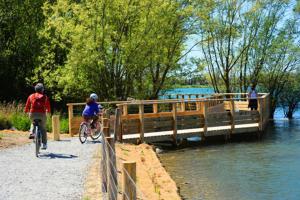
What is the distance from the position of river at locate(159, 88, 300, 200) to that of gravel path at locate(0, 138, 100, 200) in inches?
115

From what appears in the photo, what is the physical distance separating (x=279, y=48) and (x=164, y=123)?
23444mm

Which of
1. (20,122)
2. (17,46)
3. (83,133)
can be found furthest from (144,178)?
(17,46)

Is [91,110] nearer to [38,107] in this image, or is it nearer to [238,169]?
[38,107]

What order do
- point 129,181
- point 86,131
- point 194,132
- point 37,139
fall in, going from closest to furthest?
point 129,181
point 37,139
point 86,131
point 194,132

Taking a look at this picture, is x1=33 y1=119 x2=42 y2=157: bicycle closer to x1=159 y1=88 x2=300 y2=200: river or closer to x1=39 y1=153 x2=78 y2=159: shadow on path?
x1=39 y1=153 x2=78 y2=159: shadow on path

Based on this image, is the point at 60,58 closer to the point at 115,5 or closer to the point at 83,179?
the point at 115,5

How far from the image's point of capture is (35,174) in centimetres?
1116

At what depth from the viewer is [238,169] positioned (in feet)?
55.0

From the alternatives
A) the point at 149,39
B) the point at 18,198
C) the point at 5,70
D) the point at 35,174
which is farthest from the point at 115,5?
the point at 18,198

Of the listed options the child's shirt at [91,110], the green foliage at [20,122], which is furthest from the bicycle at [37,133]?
the green foliage at [20,122]

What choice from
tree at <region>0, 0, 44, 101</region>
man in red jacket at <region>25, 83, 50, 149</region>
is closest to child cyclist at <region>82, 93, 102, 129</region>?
man in red jacket at <region>25, 83, 50, 149</region>

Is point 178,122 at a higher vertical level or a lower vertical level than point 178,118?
lower

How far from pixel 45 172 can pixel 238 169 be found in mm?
7579

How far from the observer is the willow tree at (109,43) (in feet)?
89.7
